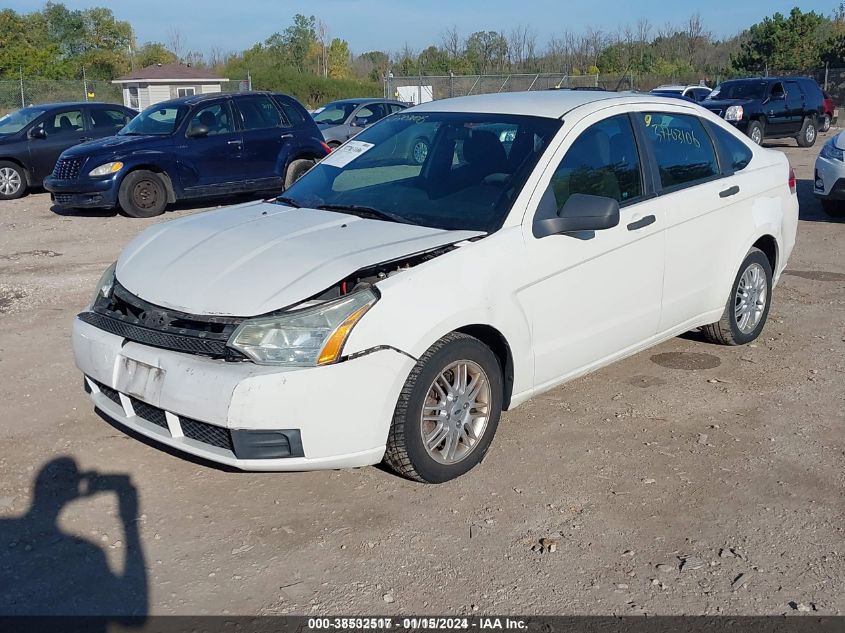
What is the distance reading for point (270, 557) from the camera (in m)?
3.66

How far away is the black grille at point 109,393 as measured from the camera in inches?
166

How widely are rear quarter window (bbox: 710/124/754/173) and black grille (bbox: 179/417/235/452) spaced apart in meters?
3.70

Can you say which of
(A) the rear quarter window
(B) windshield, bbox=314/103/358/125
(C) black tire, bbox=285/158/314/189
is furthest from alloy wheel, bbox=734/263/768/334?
(B) windshield, bbox=314/103/358/125

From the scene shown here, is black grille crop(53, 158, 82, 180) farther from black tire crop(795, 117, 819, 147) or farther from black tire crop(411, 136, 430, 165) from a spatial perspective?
black tire crop(795, 117, 819, 147)

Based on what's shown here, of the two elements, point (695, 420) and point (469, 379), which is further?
point (695, 420)

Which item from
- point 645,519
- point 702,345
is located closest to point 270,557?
point 645,519

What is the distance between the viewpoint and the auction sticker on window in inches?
214

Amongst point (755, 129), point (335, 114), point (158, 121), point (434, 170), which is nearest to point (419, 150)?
point (434, 170)

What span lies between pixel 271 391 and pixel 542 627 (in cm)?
137

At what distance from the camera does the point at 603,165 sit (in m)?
4.95

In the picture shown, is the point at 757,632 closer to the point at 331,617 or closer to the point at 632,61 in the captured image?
the point at 331,617

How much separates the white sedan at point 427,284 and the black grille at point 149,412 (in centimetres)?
1

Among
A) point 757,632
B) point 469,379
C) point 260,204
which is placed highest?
point 260,204

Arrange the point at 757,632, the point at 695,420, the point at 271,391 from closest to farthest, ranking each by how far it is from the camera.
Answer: the point at 757,632, the point at 271,391, the point at 695,420
